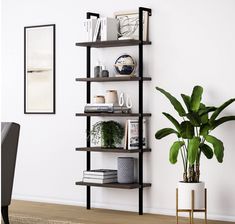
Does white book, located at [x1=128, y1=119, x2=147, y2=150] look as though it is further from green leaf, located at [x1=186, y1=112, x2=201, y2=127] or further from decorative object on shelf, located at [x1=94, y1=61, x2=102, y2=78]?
green leaf, located at [x1=186, y1=112, x2=201, y2=127]

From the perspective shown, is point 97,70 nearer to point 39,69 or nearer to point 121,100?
point 121,100

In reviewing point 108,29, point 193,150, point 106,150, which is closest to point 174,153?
point 193,150

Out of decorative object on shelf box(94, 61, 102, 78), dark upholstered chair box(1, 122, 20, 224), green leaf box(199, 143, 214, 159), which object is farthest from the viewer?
decorative object on shelf box(94, 61, 102, 78)

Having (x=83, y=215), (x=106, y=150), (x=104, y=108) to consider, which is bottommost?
(x=83, y=215)

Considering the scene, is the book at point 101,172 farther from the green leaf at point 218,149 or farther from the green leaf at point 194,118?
the green leaf at point 218,149

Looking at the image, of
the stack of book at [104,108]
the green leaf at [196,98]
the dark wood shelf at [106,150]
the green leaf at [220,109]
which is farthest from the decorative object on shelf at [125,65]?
the green leaf at [220,109]

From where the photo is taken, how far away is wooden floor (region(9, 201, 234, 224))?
501 centimetres

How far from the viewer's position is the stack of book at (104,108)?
5.43m

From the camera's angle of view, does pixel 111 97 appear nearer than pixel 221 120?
No

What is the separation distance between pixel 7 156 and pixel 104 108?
1.37 metres

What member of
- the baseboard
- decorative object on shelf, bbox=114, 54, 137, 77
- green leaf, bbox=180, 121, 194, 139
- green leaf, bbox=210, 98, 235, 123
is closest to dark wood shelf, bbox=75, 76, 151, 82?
decorative object on shelf, bbox=114, 54, 137, 77

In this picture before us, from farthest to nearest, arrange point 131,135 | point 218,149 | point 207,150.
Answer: point 131,135, point 207,150, point 218,149

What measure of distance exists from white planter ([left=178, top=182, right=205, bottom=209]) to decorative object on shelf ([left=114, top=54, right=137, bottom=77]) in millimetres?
1275

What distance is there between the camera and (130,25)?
5.57 meters
